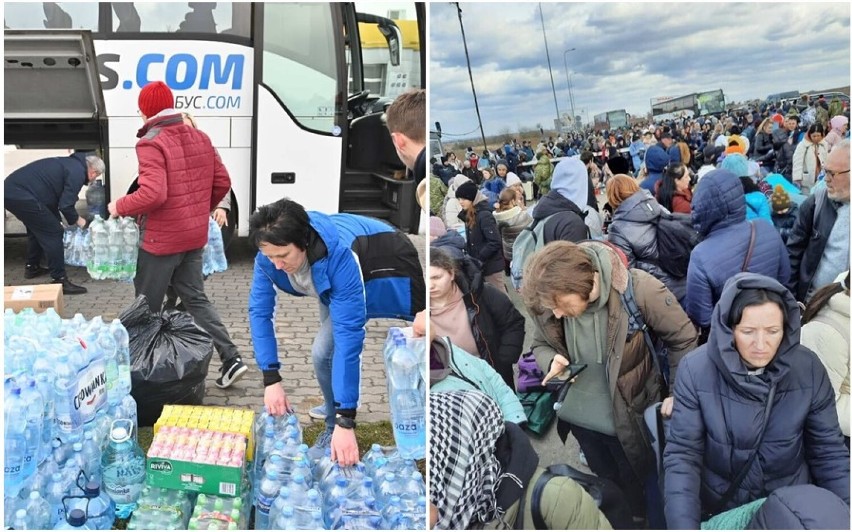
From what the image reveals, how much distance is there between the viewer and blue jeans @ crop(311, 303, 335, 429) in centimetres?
298

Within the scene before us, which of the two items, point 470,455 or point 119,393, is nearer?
point 470,455

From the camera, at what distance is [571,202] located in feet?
10.1

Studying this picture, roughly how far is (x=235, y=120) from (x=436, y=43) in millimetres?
3726

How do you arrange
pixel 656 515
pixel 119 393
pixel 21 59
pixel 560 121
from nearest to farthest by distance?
pixel 656 515 < pixel 560 121 < pixel 119 393 < pixel 21 59

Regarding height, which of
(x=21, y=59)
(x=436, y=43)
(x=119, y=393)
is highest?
(x=21, y=59)

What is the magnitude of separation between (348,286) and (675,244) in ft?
4.12

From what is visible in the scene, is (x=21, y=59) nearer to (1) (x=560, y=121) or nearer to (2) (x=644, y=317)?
(1) (x=560, y=121)

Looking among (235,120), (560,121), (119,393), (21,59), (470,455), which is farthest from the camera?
(235,120)

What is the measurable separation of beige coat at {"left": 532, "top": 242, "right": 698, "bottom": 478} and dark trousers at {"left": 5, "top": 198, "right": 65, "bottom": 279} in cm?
416

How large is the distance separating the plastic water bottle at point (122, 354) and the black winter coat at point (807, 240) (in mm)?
2490

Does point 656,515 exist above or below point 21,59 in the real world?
below

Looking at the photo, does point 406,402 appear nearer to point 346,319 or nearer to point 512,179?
point 346,319

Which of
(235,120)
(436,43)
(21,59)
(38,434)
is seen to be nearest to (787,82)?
(436,43)

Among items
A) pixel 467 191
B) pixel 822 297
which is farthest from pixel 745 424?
pixel 467 191
